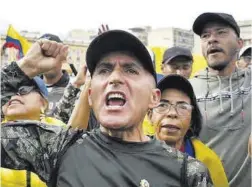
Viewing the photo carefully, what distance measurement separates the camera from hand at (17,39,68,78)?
6.09 feet

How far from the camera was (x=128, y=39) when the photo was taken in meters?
1.82

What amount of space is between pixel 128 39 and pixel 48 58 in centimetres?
35

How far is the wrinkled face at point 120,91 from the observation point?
172cm

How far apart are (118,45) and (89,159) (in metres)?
0.47

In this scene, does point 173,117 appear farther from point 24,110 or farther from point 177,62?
point 177,62

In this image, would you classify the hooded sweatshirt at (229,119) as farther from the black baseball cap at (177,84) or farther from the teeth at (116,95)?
the teeth at (116,95)

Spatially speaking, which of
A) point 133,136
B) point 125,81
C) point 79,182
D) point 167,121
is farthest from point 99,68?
point 167,121

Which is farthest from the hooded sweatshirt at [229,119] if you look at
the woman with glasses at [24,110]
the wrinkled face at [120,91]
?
the wrinkled face at [120,91]

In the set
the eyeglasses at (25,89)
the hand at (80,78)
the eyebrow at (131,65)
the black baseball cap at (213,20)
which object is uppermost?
the black baseball cap at (213,20)

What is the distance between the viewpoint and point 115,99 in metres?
1.75

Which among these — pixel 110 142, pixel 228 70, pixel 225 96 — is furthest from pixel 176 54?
pixel 110 142

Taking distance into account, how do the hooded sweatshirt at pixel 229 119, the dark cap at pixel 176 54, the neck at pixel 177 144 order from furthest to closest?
the dark cap at pixel 176 54
the hooded sweatshirt at pixel 229 119
the neck at pixel 177 144

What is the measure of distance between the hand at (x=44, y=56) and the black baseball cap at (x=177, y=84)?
754 mm

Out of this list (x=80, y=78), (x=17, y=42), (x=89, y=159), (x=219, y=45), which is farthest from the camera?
(x=17, y=42)
